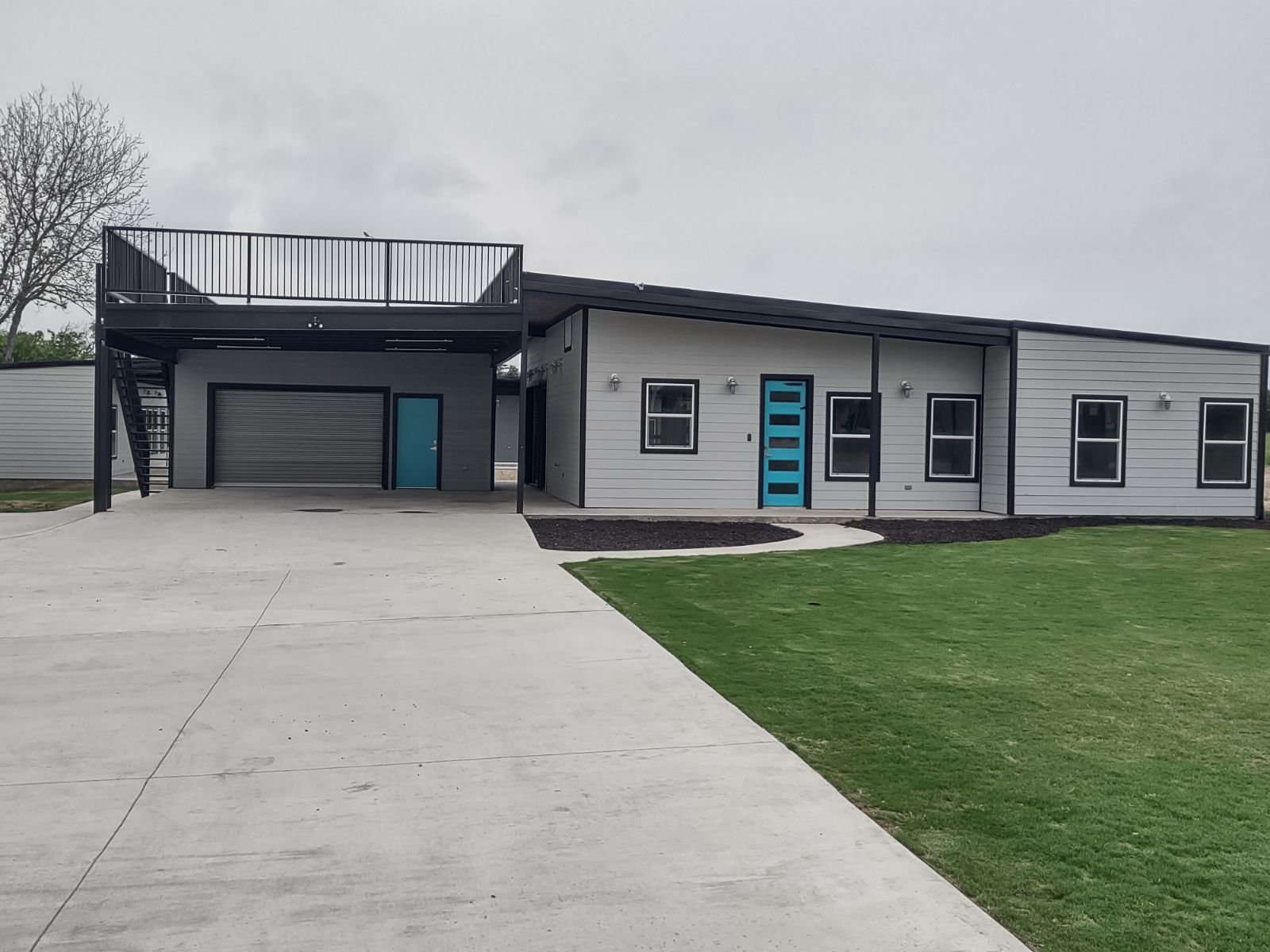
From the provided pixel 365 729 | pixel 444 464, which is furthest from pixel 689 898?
pixel 444 464

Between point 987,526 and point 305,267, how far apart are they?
1095 centimetres

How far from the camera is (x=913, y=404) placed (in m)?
17.4

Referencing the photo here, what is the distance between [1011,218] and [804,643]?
87.8 ft

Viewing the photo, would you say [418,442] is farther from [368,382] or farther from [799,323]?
[799,323]

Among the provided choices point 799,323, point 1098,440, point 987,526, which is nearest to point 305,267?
point 799,323

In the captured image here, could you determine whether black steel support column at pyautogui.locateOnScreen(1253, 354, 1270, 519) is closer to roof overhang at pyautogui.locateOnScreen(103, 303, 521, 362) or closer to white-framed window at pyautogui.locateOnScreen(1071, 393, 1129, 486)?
white-framed window at pyautogui.locateOnScreen(1071, 393, 1129, 486)

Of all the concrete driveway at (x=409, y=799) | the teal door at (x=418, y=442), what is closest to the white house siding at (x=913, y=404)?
the teal door at (x=418, y=442)

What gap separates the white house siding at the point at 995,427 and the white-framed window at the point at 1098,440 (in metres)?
1.21

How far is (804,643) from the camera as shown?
22.1ft

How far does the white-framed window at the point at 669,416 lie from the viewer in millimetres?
16531

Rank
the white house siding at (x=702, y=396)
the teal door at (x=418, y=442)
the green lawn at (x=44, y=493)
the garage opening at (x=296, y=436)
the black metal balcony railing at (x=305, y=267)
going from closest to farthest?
the black metal balcony railing at (x=305, y=267) < the white house siding at (x=702, y=396) < the green lawn at (x=44, y=493) < the garage opening at (x=296, y=436) < the teal door at (x=418, y=442)

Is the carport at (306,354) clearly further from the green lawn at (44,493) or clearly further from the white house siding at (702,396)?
the white house siding at (702,396)

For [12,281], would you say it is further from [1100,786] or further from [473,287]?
[1100,786]

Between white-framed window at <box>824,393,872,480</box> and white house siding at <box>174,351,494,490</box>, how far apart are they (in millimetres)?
7654
